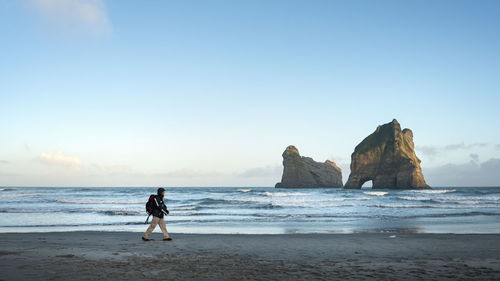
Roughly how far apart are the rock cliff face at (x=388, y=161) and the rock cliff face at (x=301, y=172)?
79.2 feet

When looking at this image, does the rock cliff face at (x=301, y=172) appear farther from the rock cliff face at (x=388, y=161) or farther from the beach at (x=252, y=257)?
the beach at (x=252, y=257)

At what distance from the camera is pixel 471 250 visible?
33.4 feet

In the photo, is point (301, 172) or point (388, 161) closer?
point (388, 161)

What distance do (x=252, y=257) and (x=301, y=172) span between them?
4560 inches

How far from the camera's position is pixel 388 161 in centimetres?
9406

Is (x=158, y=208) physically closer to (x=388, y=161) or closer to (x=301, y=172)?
(x=388, y=161)

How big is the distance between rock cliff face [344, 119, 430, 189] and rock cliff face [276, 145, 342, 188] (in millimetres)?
24147

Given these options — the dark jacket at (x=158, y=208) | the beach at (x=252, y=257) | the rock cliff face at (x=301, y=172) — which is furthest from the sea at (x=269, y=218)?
the rock cliff face at (x=301, y=172)

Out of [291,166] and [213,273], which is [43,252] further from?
[291,166]

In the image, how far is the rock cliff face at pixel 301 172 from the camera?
405 feet

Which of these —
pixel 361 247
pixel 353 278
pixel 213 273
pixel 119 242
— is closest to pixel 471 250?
pixel 361 247

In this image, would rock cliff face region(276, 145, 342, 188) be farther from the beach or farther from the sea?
the beach

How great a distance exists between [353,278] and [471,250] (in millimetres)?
5400

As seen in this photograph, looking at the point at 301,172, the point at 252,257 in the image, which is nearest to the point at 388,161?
the point at 301,172
